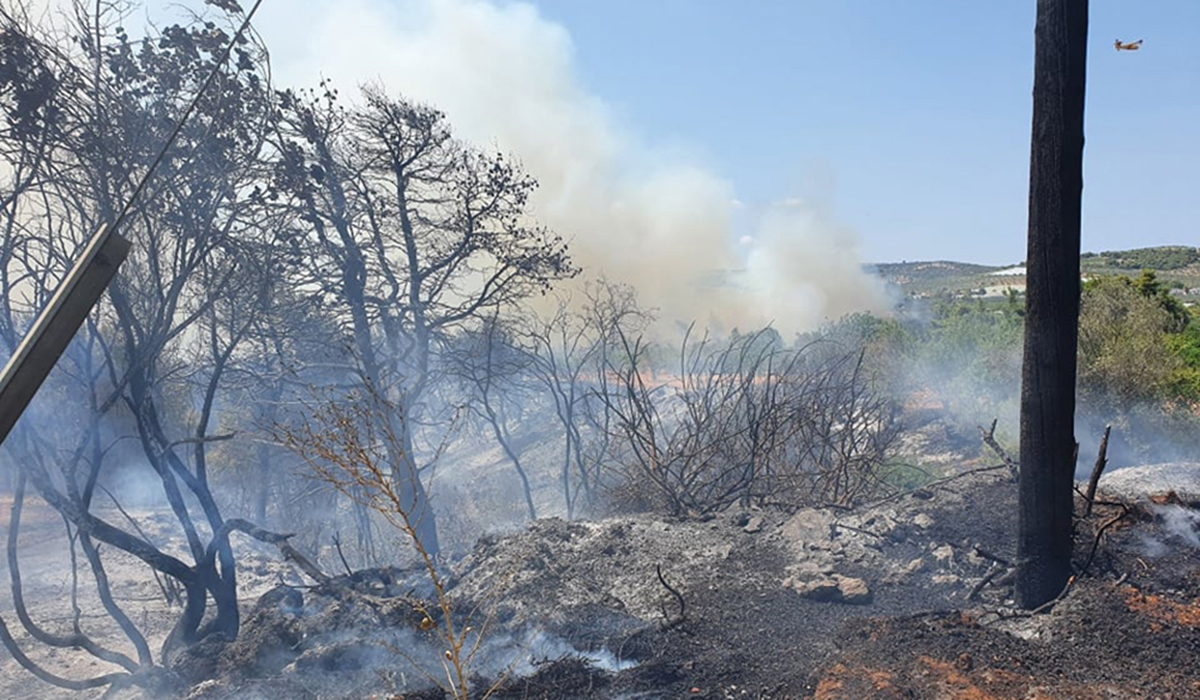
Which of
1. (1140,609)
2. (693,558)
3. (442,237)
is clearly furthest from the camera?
(442,237)

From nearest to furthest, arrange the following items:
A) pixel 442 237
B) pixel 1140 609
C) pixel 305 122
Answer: pixel 1140 609, pixel 305 122, pixel 442 237

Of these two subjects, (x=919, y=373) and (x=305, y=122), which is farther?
(x=919, y=373)

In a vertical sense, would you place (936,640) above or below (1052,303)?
below

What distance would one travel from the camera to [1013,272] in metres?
62.9

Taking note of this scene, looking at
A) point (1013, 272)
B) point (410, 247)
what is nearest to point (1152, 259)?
point (1013, 272)

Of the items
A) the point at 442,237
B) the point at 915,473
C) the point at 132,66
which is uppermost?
the point at 132,66

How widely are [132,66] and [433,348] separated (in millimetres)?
8037

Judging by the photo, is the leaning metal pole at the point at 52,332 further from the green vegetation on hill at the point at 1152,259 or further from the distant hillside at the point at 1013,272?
the green vegetation on hill at the point at 1152,259

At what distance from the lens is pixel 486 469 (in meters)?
21.7

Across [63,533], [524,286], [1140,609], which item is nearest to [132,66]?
[524,286]

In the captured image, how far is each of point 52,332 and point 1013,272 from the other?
70227 mm

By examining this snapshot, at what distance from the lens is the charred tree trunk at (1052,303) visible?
5457 mm

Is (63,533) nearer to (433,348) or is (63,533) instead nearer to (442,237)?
(433,348)

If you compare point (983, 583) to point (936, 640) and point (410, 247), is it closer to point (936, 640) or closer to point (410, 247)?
point (936, 640)
